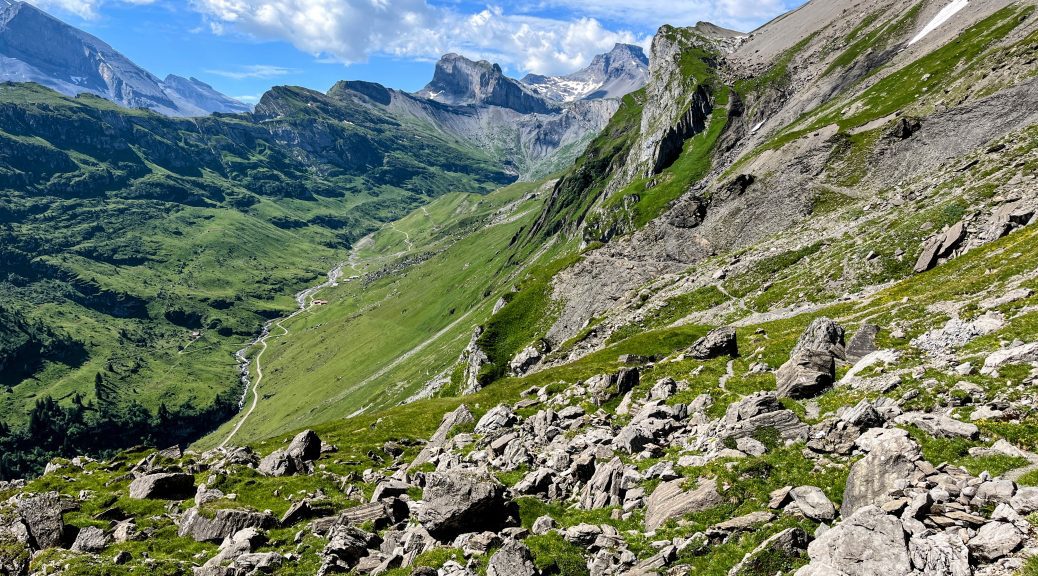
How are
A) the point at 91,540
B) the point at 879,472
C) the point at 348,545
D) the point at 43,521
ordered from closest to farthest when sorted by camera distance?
the point at 879,472 < the point at 348,545 < the point at 91,540 < the point at 43,521

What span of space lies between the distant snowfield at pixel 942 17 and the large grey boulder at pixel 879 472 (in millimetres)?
193676

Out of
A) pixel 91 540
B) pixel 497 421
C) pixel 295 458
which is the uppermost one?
pixel 91 540

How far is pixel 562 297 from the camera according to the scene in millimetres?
113750

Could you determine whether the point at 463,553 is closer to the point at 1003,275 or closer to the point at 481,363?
the point at 1003,275

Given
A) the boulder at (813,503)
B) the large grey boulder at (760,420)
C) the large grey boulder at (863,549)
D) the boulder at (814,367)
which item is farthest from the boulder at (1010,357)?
the large grey boulder at (863,549)

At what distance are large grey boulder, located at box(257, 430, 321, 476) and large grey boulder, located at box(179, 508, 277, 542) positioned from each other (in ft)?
47.9

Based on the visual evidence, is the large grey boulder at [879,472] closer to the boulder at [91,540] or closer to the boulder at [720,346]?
the boulder at [720,346]

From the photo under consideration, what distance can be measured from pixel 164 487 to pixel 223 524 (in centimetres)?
1527

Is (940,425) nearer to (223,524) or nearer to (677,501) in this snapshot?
(677,501)

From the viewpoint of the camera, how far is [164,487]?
141ft

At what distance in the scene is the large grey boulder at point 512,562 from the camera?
21.3 metres

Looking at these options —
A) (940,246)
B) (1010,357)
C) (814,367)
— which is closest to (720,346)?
(814,367)

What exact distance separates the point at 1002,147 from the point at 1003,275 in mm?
A: 45135

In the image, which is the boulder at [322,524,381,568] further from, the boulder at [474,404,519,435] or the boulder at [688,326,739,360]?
the boulder at [688,326,739,360]
